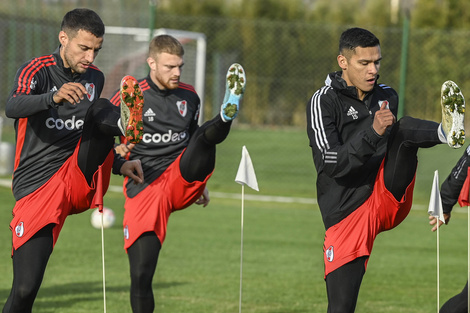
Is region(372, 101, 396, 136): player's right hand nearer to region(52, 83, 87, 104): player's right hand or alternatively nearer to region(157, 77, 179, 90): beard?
region(52, 83, 87, 104): player's right hand

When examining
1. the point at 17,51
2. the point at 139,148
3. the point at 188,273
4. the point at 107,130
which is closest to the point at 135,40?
the point at 17,51

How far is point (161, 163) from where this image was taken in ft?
24.2

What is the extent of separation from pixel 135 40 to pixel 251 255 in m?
9.58

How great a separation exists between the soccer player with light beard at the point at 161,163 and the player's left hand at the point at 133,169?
19.1 inches

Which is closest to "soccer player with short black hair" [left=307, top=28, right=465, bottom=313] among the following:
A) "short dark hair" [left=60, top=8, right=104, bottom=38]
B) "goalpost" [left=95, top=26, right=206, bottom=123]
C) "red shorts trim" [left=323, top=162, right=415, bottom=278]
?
"red shorts trim" [left=323, top=162, right=415, bottom=278]

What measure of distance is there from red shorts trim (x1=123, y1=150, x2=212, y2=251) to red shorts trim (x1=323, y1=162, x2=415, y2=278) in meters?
1.58

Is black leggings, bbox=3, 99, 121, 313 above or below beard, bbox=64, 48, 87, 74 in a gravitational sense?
below

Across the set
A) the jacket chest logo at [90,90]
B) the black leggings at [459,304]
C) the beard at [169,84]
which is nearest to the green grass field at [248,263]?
the beard at [169,84]

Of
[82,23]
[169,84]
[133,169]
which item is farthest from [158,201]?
[82,23]

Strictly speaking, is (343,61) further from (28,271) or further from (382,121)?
(28,271)

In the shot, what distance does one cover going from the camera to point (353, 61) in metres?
5.97

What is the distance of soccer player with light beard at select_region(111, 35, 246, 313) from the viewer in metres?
7.02

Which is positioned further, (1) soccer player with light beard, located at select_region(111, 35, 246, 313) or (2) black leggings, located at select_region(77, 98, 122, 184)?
(1) soccer player with light beard, located at select_region(111, 35, 246, 313)

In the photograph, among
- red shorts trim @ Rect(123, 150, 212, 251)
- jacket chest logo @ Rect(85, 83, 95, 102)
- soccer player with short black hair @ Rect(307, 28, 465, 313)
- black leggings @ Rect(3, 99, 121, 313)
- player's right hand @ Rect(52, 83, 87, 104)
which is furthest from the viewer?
red shorts trim @ Rect(123, 150, 212, 251)
